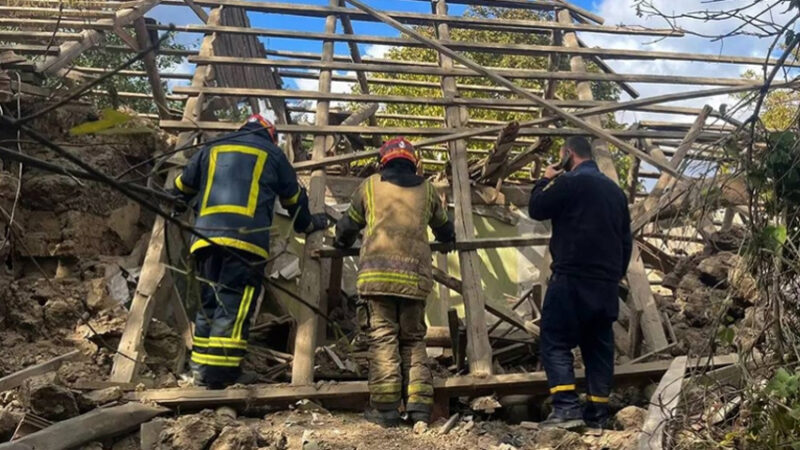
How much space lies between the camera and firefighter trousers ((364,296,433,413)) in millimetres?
5016

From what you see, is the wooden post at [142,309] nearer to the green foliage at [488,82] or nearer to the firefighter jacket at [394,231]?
the firefighter jacket at [394,231]

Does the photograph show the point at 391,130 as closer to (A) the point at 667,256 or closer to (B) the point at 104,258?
(B) the point at 104,258

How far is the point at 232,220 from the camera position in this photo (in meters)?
5.25

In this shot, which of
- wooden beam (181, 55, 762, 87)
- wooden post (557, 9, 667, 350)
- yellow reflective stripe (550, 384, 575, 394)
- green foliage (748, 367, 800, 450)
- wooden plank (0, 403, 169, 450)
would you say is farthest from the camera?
wooden beam (181, 55, 762, 87)

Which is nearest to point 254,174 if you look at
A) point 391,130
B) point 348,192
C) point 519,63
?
point 391,130

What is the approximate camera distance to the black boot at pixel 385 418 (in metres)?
4.96

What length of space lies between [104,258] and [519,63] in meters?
12.1

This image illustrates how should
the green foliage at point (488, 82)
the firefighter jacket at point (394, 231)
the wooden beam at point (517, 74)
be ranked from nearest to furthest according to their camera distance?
the firefighter jacket at point (394, 231) < the wooden beam at point (517, 74) < the green foliage at point (488, 82)

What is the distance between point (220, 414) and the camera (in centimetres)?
480

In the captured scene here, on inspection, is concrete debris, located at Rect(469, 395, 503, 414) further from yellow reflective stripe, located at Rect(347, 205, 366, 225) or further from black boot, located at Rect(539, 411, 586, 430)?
yellow reflective stripe, located at Rect(347, 205, 366, 225)

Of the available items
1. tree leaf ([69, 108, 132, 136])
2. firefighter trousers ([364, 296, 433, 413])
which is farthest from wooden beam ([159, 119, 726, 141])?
tree leaf ([69, 108, 132, 136])

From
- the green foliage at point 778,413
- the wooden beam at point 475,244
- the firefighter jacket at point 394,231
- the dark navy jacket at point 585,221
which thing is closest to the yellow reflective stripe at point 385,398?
the firefighter jacket at point 394,231

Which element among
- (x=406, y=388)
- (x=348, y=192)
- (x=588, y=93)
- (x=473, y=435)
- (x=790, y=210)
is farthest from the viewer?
(x=348, y=192)

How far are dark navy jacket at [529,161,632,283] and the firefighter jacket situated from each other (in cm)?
75
